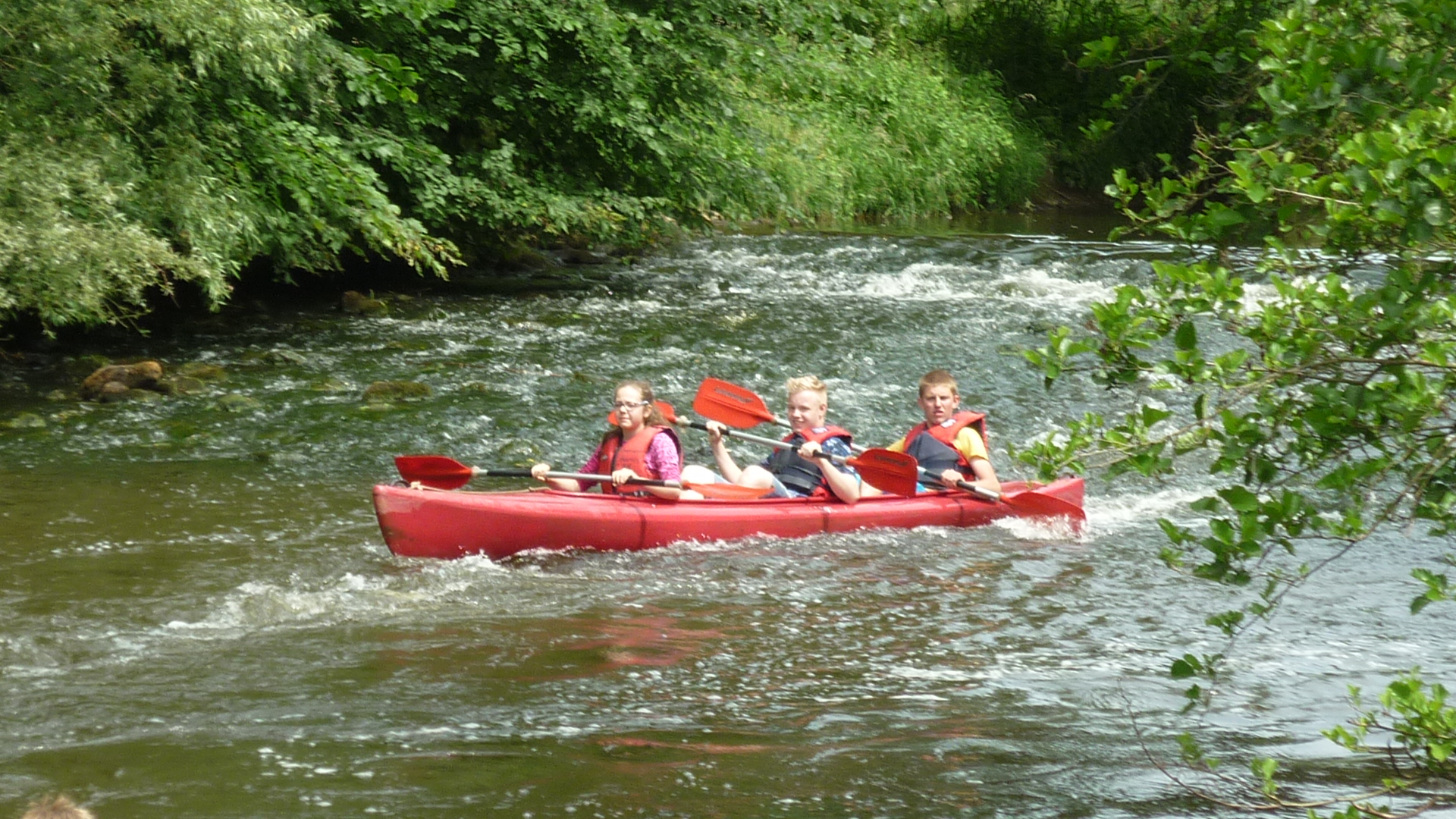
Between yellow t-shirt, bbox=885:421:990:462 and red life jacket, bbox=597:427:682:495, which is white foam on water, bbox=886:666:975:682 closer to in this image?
red life jacket, bbox=597:427:682:495

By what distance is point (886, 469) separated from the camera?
6.77 meters

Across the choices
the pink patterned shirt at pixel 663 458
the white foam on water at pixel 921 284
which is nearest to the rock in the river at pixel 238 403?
the pink patterned shirt at pixel 663 458

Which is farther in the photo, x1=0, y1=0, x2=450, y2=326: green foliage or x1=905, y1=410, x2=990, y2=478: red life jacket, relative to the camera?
x1=0, y1=0, x2=450, y2=326: green foliage

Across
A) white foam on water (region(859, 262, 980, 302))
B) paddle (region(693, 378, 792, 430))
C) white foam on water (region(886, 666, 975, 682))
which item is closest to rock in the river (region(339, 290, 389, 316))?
white foam on water (region(859, 262, 980, 302))

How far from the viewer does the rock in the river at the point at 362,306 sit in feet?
40.1

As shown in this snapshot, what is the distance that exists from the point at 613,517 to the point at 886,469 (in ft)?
4.39

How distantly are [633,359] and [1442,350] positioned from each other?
810cm

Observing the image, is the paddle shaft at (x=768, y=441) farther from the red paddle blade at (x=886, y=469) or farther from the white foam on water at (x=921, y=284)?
the white foam on water at (x=921, y=284)

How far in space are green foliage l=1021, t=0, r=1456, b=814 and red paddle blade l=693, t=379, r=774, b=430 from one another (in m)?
4.29

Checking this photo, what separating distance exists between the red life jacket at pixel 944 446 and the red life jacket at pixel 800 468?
392mm

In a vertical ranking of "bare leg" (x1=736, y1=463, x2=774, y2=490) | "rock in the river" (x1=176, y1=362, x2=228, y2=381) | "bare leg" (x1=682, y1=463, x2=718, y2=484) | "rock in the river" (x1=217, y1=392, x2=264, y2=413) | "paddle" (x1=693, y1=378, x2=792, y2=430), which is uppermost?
"paddle" (x1=693, y1=378, x2=792, y2=430)

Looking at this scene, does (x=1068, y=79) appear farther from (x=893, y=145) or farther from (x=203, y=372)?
(x=203, y=372)

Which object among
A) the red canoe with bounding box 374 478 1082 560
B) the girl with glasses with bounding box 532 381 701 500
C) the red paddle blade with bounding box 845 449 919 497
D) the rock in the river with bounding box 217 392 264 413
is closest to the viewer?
the red canoe with bounding box 374 478 1082 560

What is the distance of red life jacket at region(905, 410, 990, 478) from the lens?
23.6 feet
